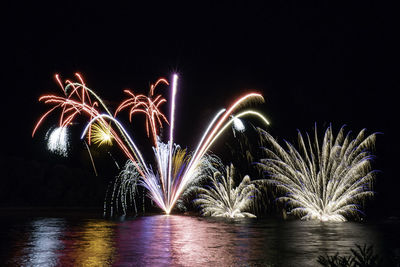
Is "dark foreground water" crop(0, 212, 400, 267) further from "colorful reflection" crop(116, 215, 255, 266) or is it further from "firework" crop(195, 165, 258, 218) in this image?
"firework" crop(195, 165, 258, 218)

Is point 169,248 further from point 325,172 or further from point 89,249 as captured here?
point 325,172

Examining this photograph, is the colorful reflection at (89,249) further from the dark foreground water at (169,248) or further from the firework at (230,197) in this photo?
the firework at (230,197)

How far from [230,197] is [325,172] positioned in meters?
10.9

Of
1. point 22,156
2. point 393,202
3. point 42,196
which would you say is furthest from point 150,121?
point 22,156

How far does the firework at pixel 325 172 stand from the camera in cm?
3089

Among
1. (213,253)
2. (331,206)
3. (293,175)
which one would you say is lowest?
(213,253)

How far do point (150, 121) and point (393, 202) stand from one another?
989 inches

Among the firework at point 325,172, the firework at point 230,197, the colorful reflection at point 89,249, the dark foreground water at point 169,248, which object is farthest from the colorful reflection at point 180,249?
the firework at point 230,197

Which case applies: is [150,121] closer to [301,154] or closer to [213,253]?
[301,154]

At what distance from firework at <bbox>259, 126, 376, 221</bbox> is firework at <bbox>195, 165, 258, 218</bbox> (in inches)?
186

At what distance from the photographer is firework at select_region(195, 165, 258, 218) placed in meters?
38.6

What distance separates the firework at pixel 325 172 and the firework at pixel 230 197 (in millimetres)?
4728

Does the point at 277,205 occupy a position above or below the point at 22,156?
Result: below

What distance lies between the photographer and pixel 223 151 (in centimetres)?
5125
